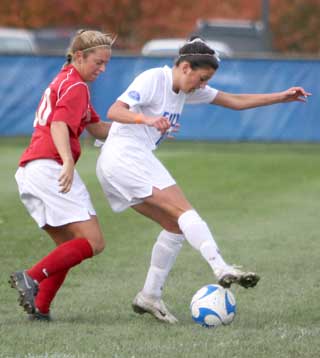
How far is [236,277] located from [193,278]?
2274 millimetres

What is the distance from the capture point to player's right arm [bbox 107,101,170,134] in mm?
6867

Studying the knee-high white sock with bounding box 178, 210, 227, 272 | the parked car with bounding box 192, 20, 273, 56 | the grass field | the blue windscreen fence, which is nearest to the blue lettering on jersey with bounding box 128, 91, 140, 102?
the knee-high white sock with bounding box 178, 210, 227, 272

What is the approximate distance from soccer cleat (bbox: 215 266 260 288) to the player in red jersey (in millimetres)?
815

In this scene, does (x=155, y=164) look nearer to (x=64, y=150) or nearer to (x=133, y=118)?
(x=133, y=118)

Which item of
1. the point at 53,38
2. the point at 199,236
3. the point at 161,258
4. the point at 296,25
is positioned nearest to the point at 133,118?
the point at 199,236

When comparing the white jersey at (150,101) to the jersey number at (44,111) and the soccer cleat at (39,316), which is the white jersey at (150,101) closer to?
the jersey number at (44,111)

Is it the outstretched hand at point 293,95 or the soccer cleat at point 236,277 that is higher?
the outstretched hand at point 293,95

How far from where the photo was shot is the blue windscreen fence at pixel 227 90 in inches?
948

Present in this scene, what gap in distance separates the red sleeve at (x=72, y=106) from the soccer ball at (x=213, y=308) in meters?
1.28

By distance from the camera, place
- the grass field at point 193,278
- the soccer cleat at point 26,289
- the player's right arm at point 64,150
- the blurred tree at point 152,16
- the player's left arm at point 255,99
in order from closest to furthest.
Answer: the grass field at point 193,278 < the player's right arm at point 64,150 < the soccer cleat at point 26,289 < the player's left arm at point 255,99 < the blurred tree at point 152,16

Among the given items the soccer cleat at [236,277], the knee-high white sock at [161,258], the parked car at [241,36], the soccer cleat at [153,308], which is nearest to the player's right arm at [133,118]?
the knee-high white sock at [161,258]

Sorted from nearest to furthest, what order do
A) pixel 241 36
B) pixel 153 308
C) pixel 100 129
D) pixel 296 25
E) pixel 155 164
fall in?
1. pixel 155 164
2. pixel 153 308
3. pixel 100 129
4. pixel 241 36
5. pixel 296 25

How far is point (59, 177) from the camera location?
6.95 meters

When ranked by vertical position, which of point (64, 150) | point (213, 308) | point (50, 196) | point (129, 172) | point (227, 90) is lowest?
point (227, 90)
